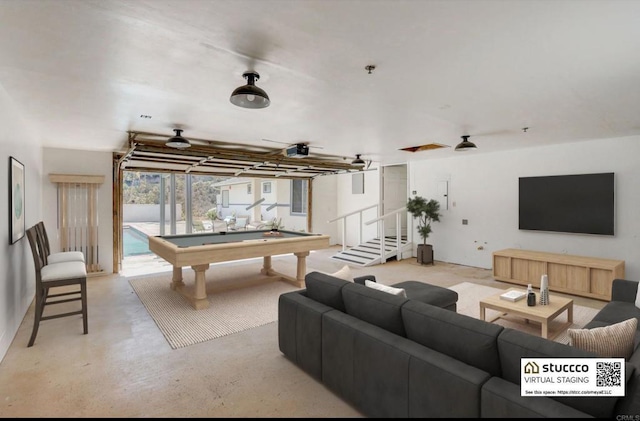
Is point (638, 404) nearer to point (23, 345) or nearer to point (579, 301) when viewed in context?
point (579, 301)

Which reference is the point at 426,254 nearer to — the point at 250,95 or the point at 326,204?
the point at 326,204

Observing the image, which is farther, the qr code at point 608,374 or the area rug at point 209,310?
the area rug at point 209,310

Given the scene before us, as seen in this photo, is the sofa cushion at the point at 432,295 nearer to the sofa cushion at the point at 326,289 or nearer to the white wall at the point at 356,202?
the sofa cushion at the point at 326,289

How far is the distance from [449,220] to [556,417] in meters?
6.47

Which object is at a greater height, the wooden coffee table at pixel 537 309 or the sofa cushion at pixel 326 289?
the sofa cushion at pixel 326 289

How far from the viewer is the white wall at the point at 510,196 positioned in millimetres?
5008

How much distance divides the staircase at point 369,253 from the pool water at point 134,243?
5.26 m

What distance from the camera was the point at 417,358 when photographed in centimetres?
179

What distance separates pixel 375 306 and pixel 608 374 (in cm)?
124

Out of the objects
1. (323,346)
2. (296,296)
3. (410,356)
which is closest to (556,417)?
(410,356)

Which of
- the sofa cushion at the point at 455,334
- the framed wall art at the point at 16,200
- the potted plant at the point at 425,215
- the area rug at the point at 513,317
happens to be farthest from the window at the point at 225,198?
the sofa cushion at the point at 455,334

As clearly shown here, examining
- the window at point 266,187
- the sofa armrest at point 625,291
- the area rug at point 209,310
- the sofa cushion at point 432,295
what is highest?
the window at point 266,187

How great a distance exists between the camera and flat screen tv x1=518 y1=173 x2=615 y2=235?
5137 mm

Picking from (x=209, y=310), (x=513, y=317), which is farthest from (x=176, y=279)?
(x=513, y=317)
